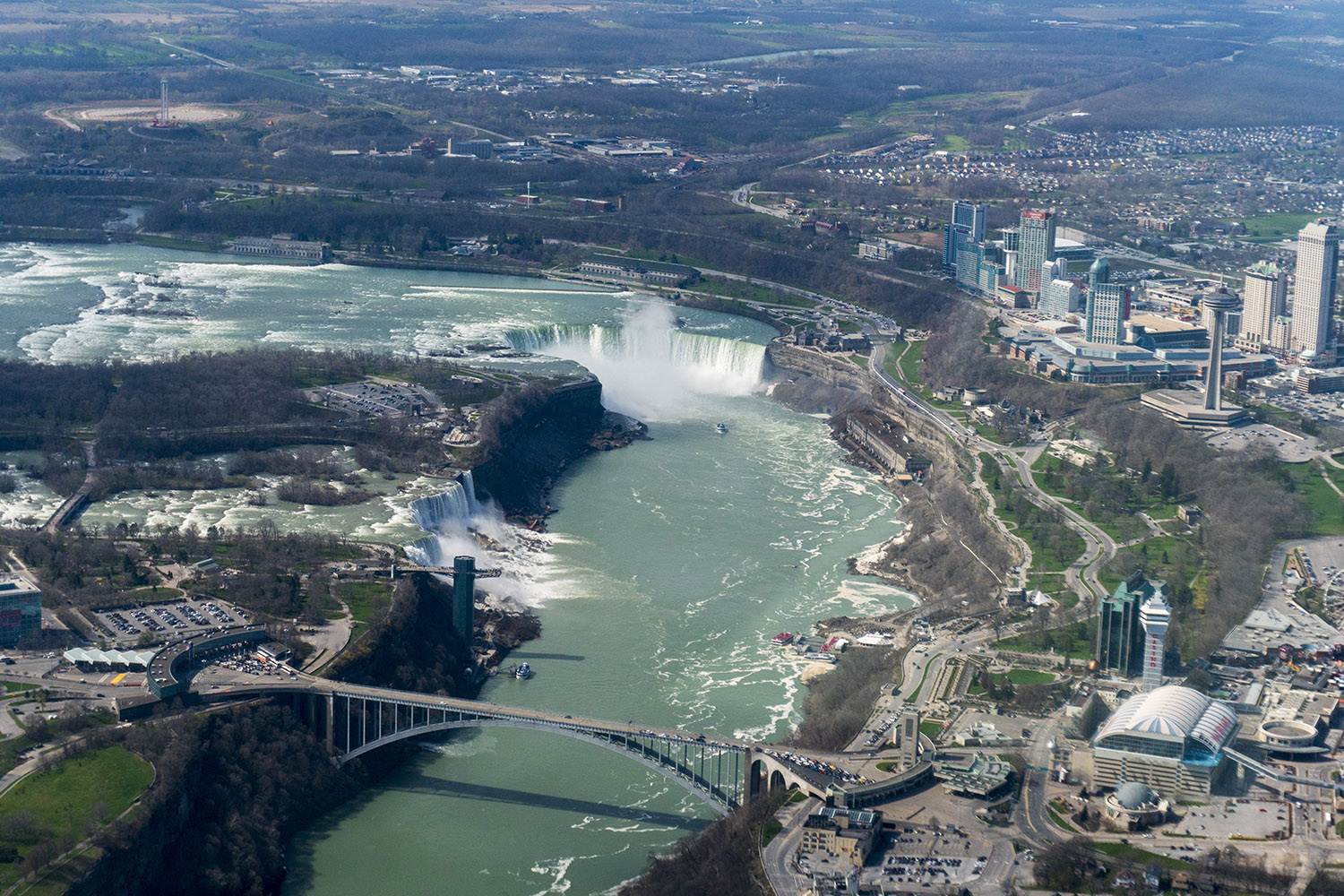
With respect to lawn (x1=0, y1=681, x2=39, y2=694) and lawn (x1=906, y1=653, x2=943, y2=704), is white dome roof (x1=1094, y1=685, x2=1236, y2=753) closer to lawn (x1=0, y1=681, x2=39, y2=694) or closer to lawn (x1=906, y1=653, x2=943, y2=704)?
lawn (x1=906, y1=653, x2=943, y2=704)

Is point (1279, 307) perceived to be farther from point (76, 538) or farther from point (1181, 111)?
point (1181, 111)

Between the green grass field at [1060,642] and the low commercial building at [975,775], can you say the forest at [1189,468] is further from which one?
the low commercial building at [975,775]

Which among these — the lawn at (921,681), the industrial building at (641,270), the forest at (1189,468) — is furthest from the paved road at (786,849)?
the industrial building at (641,270)

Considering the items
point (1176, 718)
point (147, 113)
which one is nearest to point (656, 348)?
point (1176, 718)

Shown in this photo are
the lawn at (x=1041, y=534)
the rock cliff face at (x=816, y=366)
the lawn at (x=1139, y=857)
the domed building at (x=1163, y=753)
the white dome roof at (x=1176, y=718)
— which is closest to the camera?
the lawn at (x=1139, y=857)

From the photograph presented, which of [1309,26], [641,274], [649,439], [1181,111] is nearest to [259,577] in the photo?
[649,439]

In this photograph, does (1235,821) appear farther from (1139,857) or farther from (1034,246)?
(1034,246)

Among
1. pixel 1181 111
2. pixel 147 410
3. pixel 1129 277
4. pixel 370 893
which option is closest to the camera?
pixel 370 893
